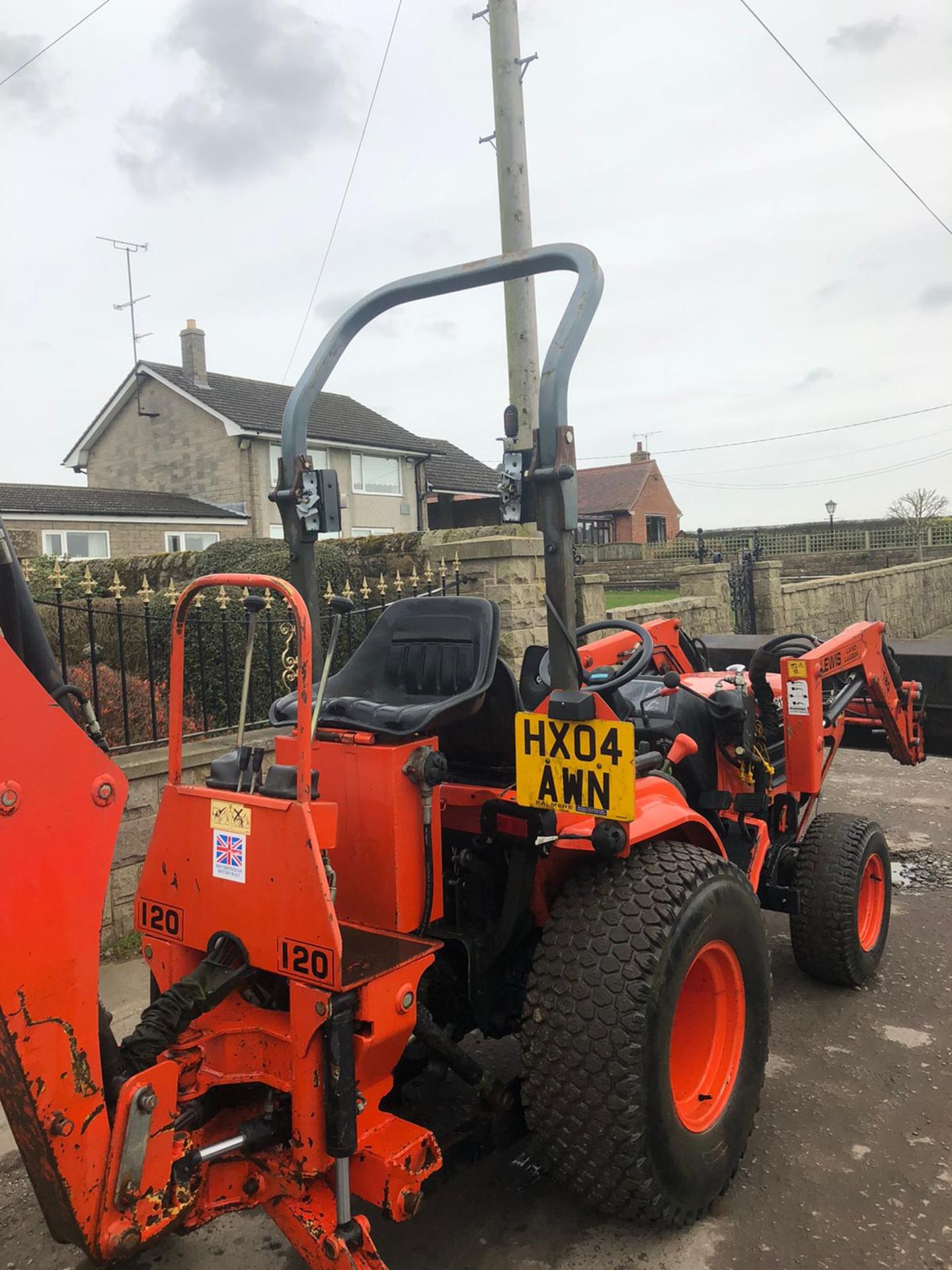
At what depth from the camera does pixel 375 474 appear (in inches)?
1103

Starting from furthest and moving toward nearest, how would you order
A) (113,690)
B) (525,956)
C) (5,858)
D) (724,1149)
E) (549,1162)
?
(113,690) → (525,956) → (724,1149) → (549,1162) → (5,858)

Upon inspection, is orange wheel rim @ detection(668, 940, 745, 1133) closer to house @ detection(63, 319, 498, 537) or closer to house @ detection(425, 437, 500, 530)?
house @ detection(63, 319, 498, 537)

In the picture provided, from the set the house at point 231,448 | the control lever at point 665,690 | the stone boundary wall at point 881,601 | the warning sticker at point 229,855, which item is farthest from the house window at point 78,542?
the warning sticker at point 229,855

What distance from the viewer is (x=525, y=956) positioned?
3055 mm

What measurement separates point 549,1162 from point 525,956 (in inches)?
23.2

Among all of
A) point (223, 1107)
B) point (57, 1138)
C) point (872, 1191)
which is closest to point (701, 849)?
point (872, 1191)

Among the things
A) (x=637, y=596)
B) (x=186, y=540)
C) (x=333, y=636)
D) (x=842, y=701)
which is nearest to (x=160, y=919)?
(x=333, y=636)

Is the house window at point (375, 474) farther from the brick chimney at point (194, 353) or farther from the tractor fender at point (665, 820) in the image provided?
the tractor fender at point (665, 820)

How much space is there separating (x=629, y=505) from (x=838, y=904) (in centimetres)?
4096

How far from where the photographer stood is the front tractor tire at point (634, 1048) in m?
2.55

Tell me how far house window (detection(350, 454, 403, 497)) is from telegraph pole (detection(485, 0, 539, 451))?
1968 centimetres

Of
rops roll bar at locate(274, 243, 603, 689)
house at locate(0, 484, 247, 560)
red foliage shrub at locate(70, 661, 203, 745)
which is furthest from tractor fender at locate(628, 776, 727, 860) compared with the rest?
house at locate(0, 484, 247, 560)

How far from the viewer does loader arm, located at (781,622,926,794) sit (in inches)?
169

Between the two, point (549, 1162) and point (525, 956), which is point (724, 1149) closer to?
point (549, 1162)
